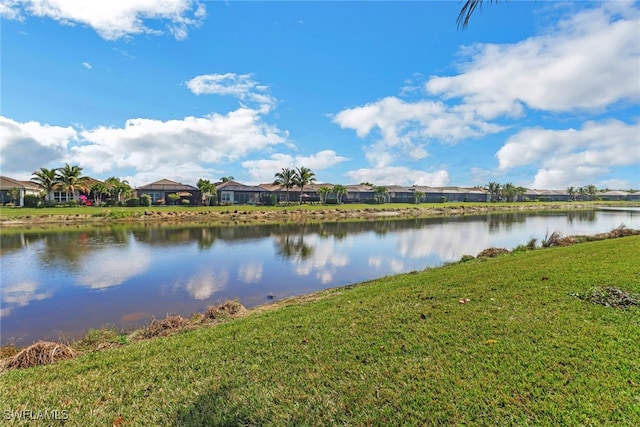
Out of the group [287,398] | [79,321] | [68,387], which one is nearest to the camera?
[287,398]

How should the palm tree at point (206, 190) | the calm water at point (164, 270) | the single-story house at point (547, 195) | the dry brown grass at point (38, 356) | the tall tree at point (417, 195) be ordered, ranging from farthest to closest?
the single-story house at point (547, 195) < the tall tree at point (417, 195) < the palm tree at point (206, 190) < the calm water at point (164, 270) < the dry brown grass at point (38, 356)

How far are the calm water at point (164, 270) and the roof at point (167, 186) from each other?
39067mm

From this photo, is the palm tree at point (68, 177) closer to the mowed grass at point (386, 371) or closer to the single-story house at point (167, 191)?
the single-story house at point (167, 191)

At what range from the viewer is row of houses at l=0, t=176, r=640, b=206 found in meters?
56.9

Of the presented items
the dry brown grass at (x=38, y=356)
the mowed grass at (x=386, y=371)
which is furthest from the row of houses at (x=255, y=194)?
the mowed grass at (x=386, y=371)

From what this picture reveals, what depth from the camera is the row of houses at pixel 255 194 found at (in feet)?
187

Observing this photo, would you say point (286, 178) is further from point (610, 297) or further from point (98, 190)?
point (610, 297)

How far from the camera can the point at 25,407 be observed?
415 cm

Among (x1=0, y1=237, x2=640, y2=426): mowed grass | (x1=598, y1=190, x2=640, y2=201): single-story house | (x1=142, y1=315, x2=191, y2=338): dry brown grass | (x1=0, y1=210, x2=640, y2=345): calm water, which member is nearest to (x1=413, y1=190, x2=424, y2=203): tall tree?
(x1=0, y1=210, x2=640, y2=345): calm water

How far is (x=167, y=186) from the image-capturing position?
69188 mm

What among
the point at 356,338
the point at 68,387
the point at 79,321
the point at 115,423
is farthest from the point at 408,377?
the point at 79,321

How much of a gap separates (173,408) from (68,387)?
185 centimetres

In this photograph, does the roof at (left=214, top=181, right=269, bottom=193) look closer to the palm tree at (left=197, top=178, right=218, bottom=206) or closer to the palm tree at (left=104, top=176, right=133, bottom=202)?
the palm tree at (left=197, top=178, right=218, bottom=206)

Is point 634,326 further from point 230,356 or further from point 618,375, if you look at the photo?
point 230,356
